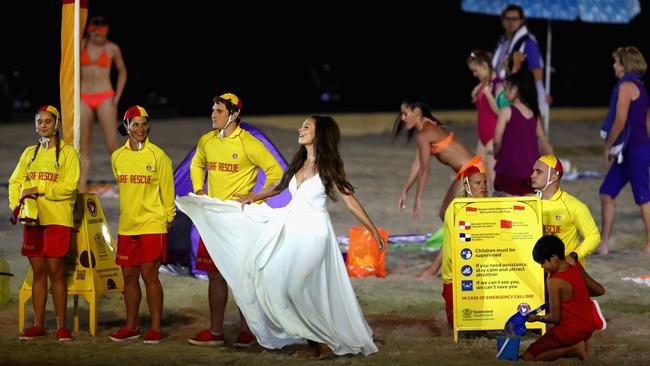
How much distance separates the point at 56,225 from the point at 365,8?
75.5 ft

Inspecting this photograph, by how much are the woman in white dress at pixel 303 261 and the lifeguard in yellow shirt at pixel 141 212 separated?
1.71 feet

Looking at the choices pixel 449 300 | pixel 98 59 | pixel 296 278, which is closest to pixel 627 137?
pixel 449 300

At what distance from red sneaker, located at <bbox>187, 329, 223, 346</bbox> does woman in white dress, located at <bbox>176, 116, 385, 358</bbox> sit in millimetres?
472

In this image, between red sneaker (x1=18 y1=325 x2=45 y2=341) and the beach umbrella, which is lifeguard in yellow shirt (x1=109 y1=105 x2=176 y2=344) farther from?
the beach umbrella

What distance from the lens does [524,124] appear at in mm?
11133

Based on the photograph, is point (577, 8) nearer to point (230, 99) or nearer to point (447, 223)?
point (447, 223)

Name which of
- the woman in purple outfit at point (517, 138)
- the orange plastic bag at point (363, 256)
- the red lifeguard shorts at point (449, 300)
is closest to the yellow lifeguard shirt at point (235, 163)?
the red lifeguard shorts at point (449, 300)

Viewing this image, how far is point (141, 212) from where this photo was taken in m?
8.73

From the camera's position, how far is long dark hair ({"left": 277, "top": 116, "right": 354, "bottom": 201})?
8.26 meters

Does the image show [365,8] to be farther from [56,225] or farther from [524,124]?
[56,225]

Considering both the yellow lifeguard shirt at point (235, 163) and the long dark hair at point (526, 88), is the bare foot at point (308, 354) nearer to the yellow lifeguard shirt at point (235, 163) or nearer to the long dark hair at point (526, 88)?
the yellow lifeguard shirt at point (235, 163)

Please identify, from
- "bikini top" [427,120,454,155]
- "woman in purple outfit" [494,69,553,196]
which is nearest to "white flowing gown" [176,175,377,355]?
"bikini top" [427,120,454,155]

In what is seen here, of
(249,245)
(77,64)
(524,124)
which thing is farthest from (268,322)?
(524,124)

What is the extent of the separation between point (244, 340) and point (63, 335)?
1201 millimetres
